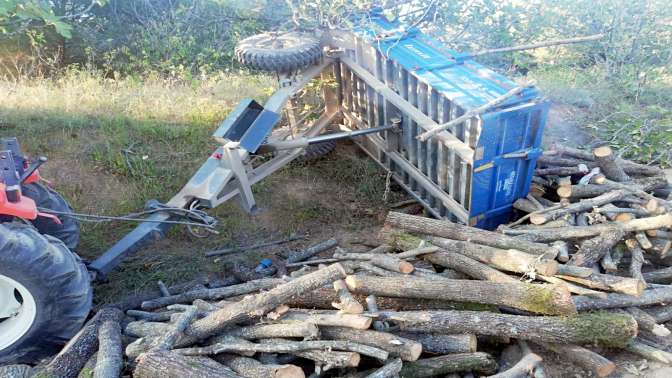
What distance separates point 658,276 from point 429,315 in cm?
238

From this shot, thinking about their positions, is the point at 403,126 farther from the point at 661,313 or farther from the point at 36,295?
the point at 36,295

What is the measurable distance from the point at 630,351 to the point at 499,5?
7439 mm

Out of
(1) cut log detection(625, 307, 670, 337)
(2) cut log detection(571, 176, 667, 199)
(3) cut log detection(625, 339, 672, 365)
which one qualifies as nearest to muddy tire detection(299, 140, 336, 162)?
(2) cut log detection(571, 176, 667, 199)

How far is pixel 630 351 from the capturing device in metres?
3.90

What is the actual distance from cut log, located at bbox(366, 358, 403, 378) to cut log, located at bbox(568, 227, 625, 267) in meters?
1.87

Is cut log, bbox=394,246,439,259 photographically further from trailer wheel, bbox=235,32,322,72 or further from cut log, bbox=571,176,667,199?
trailer wheel, bbox=235,32,322,72

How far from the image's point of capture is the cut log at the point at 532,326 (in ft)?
11.9

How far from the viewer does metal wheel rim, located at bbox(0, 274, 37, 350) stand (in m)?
3.79

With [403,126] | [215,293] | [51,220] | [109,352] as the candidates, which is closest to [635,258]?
[403,126]

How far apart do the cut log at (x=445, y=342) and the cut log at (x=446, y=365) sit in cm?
4

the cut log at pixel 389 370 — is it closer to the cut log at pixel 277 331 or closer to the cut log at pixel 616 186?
the cut log at pixel 277 331

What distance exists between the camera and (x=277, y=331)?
3.51 m

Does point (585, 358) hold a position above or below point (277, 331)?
below

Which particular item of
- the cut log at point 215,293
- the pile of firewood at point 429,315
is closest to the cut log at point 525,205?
the pile of firewood at point 429,315
